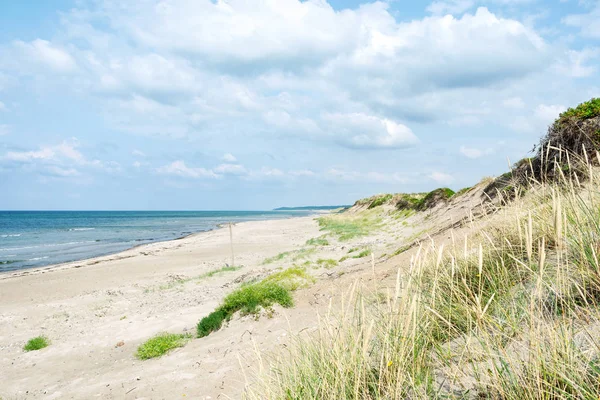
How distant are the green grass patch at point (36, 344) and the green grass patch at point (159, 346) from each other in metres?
3.84

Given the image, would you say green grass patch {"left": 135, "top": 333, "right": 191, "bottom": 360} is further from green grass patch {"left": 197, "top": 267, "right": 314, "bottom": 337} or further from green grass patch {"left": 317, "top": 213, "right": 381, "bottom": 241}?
green grass patch {"left": 317, "top": 213, "right": 381, "bottom": 241}

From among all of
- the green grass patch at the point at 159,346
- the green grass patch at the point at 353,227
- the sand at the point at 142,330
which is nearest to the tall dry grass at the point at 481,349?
the sand at the point at 142,330

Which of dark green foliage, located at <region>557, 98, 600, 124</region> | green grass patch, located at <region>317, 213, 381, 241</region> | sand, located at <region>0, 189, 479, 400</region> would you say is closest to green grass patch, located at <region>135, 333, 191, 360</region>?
sand, located at <region>0, 189, 479, 400</region>

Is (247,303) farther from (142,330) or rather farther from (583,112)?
(583,112)

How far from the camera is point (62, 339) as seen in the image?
10836 millimetres

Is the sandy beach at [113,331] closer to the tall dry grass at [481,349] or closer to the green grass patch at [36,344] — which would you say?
the green grass patch at [36,344]

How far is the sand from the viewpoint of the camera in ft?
21.2

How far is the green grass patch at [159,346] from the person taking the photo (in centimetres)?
806

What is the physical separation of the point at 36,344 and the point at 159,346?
473 centimetres

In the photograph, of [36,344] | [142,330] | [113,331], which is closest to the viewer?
[142,330]

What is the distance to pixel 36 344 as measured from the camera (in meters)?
10.4

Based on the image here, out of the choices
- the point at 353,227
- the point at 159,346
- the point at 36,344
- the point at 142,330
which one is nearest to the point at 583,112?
the point at 159,346

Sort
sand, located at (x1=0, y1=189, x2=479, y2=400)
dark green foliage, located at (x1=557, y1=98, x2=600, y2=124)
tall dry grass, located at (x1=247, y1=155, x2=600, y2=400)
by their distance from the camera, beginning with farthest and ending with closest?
dark green foliage, located at (x1=557, y1=98, x2=600, y2=124)
sand, located at (x1=0, y1=189, x2=479, y2=400)
tall dry grass, located at (x1=247, y1=155, x2=600, y2=400)

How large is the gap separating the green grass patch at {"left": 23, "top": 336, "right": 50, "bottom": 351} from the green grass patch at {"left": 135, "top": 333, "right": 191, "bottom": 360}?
12.6ft
